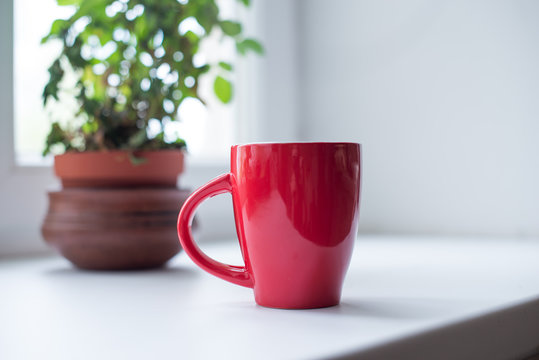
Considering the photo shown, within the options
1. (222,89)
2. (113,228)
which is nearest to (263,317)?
(113,228)

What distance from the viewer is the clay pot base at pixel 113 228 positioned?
72 cm

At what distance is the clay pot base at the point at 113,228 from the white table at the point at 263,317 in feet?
0.08

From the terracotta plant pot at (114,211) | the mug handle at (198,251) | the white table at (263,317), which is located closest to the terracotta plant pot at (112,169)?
the terracotta plant pot at (114,211)

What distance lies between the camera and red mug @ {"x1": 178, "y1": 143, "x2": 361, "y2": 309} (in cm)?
46

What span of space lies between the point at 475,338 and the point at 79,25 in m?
0.67

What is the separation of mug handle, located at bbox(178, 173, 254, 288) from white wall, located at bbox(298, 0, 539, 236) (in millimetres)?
690

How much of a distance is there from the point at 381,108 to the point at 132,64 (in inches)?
23.3

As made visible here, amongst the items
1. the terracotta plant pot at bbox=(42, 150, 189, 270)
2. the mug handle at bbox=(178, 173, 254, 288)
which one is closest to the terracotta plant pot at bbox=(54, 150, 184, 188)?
the terracotta plant pot at bbox=(42, 150, 189, 270)

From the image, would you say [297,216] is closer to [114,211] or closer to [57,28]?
[114,211]

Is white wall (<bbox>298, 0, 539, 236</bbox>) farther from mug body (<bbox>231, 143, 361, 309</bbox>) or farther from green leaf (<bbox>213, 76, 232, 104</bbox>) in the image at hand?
mug body (<bbox>231, 143, 361, 309</bbox>)

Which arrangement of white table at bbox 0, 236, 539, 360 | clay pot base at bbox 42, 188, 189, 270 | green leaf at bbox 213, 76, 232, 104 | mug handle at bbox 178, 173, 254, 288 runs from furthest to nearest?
green leaf at bbox 213, 76, 232, 104, clay pot base at bbox 42, 188, 189, 270, mug handle at bbox 178, 173, 254, 288, white table at bbox 0, 236, 539, 360

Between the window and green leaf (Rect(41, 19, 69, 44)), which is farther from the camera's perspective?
the window

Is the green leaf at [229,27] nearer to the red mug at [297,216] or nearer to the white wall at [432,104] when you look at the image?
the red mug at [297,216]

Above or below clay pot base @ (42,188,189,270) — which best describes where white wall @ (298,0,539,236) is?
above
